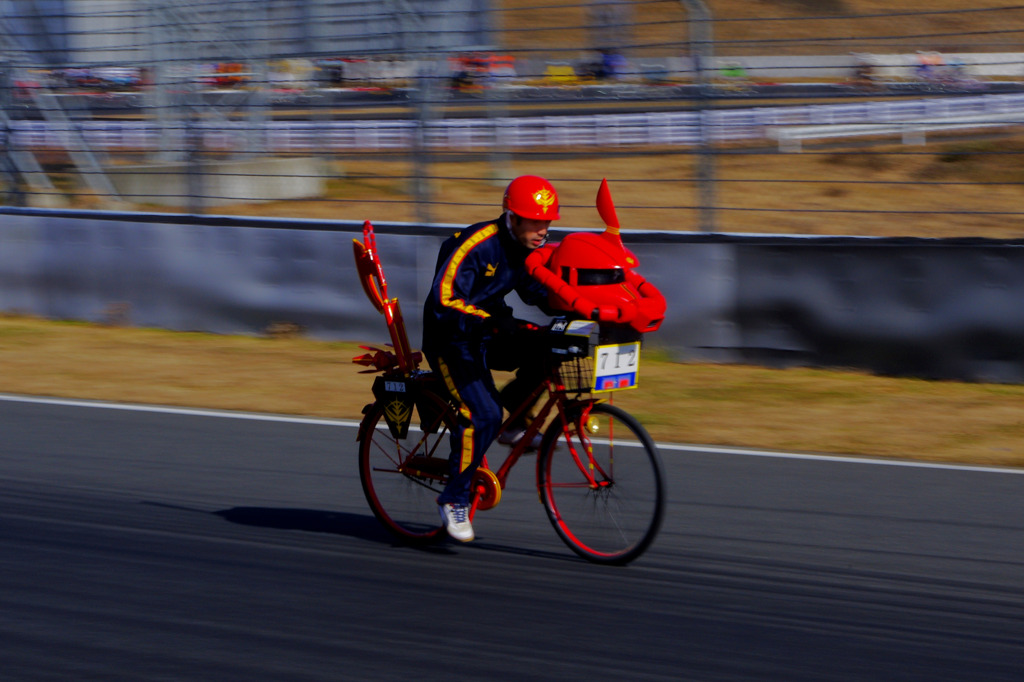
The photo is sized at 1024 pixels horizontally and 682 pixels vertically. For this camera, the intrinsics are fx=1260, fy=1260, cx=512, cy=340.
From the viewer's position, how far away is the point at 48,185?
15805 mm

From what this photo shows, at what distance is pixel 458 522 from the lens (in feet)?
19.5

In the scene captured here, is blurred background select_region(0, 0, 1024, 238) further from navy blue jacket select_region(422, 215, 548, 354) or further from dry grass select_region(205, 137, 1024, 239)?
navy blue jacket select_region(422, 215, 548, 354)

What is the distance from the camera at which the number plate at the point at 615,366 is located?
5.42 m

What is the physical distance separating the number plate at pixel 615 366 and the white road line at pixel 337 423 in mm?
2649

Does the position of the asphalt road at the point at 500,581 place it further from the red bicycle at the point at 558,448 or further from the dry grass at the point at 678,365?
the dry grass at the point at 678,365

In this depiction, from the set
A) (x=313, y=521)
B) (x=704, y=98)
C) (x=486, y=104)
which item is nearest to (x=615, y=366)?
(x=313, y=521)

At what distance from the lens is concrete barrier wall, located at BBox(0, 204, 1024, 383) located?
9930 mm

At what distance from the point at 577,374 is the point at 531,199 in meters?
0.82

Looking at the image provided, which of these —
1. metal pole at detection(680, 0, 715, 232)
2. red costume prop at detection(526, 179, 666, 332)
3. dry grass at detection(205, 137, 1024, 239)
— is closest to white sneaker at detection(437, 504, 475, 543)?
red costume prop at detection(526, 179, 666, 332)

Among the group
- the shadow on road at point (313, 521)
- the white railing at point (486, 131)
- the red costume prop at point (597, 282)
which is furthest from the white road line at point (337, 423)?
the white railing at point (486, 131)

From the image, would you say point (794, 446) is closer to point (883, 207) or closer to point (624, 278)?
point (624, 278)

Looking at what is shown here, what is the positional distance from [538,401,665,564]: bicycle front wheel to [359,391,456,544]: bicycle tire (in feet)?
2.02

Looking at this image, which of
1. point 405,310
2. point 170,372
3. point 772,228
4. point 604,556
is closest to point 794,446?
point 604,556

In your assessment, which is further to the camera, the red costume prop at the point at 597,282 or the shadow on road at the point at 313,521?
the shadow on road at the point at 313,521
